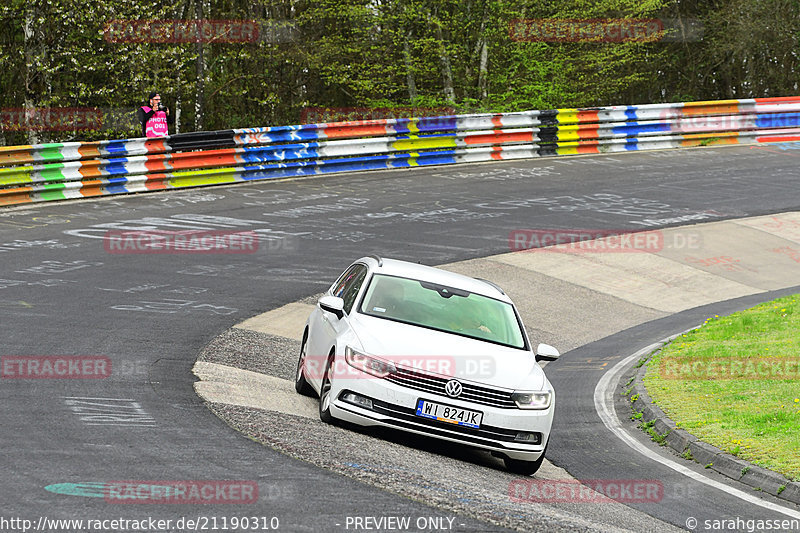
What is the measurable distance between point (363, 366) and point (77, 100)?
26901mm

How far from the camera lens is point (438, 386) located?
859 centimetres

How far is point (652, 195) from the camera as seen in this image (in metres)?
24.3

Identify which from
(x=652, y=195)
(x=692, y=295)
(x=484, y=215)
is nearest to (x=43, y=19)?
(x=484, y=215)

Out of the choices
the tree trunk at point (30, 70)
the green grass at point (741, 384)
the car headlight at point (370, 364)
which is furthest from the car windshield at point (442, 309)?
the tree trunk at point (30, 70)

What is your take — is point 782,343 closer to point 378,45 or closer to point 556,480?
point 556,480

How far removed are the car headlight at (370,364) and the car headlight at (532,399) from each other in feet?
3.63

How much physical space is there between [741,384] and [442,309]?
4.22 metres

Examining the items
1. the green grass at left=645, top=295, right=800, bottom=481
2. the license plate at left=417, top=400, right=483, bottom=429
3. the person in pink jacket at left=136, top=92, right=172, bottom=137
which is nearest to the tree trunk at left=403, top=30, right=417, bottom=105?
the person in pink jacket at left=136, top=92, right=172, bottom=137

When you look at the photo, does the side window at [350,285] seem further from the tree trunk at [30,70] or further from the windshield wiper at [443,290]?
the tree trunk at [30,70]

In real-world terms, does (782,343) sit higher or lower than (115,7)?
lower

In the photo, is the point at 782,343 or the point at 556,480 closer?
the point at 556,480

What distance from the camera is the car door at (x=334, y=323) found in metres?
9.48

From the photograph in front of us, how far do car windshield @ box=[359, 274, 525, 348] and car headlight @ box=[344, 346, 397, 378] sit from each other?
82 centimetres

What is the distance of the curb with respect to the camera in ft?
28.4
